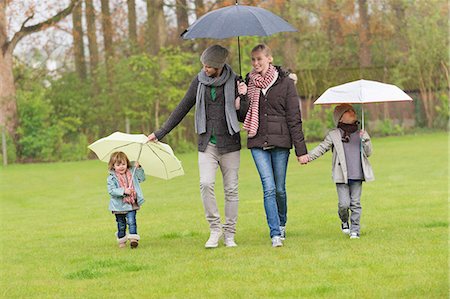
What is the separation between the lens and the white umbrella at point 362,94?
36.5ft

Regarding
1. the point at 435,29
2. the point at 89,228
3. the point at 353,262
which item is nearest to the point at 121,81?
the point at 435,29

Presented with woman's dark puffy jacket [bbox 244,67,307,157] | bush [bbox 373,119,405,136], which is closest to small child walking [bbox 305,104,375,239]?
woman's dark puffy jacket [bbox 244,67,307,157]

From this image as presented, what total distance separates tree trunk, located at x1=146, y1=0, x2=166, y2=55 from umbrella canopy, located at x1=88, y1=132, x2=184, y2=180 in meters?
27.8

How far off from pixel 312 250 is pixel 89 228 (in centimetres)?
464

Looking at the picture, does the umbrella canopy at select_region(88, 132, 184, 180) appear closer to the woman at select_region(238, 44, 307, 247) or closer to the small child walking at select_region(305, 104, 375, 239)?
the woman at select_region(238, 44, 307, 247)

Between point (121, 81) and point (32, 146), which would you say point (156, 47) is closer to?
point (121, 81)

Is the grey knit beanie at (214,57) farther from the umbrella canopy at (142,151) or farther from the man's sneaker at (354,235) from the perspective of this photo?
the man's sneaker at (354,235)

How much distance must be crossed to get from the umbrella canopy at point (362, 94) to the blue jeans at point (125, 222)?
2268 millimetres

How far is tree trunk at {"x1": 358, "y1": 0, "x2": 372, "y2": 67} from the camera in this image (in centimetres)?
4872

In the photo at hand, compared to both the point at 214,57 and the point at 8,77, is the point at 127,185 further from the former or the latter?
the point at 8,77

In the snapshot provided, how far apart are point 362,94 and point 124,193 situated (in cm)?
267

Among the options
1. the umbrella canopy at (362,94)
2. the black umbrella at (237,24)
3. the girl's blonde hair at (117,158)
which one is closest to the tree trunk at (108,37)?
the girl's blonde hair at (117,158)

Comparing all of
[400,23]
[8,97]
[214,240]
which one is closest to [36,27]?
[8,97]

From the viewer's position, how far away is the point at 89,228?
14242 millimetres
